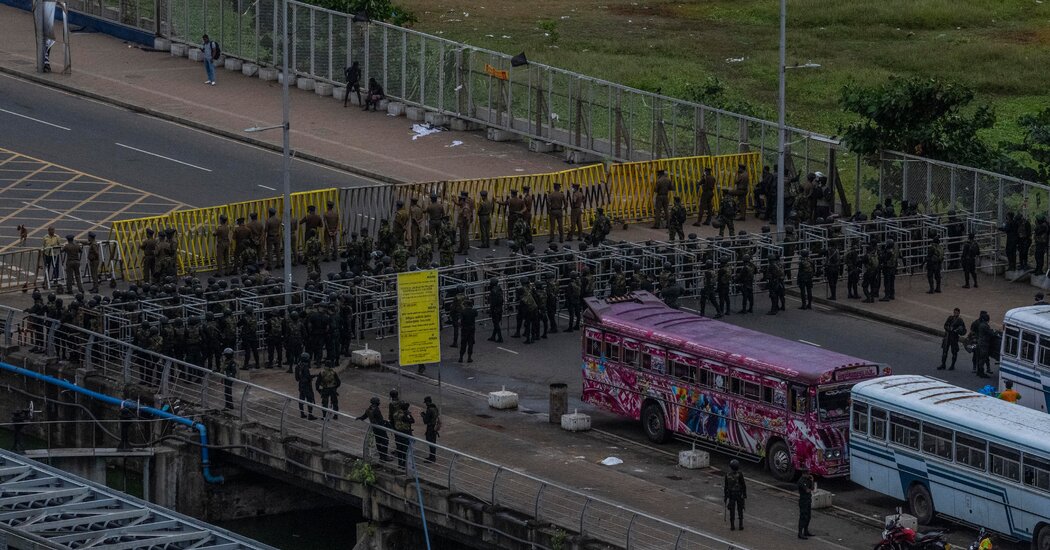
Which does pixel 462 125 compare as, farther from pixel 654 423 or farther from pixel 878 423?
pixel 878 423

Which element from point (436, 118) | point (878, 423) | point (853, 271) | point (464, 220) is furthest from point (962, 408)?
point (436, 118)

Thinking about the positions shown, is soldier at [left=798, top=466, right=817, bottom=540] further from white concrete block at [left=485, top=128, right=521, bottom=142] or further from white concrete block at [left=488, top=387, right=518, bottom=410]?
white concrete block at [left=485, top=128, right=521, bottom=142]

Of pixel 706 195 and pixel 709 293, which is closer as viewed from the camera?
pixel 709 293

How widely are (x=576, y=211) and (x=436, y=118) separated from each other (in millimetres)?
13032

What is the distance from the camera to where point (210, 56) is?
2931 inches

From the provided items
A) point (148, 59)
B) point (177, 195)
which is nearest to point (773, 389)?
point (177, 195)

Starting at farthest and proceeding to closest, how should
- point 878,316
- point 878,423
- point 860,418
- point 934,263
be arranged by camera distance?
point 934,263 < point 878,316 < point 860,418 < point 878,423

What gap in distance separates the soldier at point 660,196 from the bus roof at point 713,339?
14.3 meters

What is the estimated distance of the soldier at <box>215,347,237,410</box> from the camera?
43906mm

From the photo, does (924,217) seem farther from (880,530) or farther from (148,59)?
(148,59)

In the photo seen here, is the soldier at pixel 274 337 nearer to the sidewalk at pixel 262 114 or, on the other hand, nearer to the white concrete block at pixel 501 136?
the sidewalk at pixel 262 114

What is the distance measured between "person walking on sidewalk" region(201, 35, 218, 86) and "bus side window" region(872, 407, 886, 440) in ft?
131

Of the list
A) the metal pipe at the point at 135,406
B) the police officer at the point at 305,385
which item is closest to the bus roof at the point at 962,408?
the police officer at the point at 305,385

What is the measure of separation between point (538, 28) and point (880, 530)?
Result: 58.1 m
